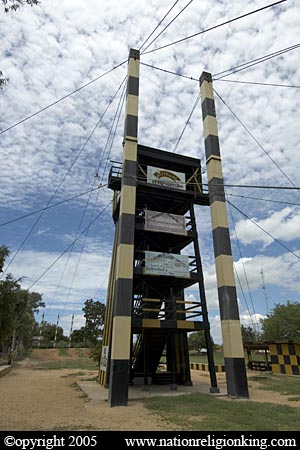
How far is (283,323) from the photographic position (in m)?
49.0

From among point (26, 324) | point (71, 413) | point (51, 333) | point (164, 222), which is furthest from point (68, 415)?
point (51, 333)

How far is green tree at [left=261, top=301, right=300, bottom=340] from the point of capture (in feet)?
156

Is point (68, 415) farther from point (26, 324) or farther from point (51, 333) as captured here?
point (51, 333)

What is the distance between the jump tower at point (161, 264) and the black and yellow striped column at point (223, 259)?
0.04 m

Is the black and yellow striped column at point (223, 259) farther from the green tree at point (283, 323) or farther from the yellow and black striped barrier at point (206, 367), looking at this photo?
the green tree at point (283, 323)

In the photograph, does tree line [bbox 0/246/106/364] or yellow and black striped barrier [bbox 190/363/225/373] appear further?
yellow and black striped barrier [bbox 190/363/225/373]

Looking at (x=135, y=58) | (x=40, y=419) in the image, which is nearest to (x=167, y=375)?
(x=40, y=419)

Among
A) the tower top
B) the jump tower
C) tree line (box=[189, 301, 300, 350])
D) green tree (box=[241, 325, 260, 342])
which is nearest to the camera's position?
the jump tower

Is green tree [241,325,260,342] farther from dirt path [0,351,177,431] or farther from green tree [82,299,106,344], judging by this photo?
dirt path [0,351,177,431]

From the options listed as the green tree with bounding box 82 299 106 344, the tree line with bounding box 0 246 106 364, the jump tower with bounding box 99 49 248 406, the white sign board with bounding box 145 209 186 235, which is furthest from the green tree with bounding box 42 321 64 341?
the white sign board with bounding box 145 209 186 235

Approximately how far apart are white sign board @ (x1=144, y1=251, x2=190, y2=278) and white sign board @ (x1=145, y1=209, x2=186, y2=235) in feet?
4.84

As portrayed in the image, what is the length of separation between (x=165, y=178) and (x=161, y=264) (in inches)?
201

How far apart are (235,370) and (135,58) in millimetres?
16403

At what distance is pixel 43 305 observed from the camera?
4781cm
